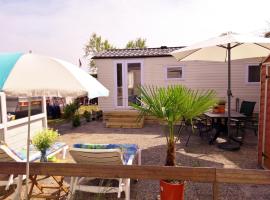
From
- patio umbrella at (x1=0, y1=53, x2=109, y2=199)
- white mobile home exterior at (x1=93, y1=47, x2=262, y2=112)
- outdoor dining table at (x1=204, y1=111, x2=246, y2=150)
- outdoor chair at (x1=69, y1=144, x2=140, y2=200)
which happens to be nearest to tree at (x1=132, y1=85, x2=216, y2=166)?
outdoor chair at (x1=69, y1=144, x2=140, y2=200)

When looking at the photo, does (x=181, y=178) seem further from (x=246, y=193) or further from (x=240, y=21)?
(x=240, y=21)

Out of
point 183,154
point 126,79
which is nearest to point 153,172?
point 183,154

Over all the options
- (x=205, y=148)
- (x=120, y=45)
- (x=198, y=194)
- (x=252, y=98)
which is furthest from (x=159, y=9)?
(x=120, y=45)

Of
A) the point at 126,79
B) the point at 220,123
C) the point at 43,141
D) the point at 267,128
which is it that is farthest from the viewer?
the point at 126,79

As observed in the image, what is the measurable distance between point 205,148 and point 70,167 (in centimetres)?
499

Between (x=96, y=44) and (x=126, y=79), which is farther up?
(x=96, y=44)

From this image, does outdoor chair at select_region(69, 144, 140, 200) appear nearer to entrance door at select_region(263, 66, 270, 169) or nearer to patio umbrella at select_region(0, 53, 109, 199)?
patio umbrella at select_region(0, 53, 109, 199)

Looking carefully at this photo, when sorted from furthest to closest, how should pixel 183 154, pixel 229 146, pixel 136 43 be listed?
pixel 136 43 < pixel 229 146 < pixel 183 154

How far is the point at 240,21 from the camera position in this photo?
34.9ft

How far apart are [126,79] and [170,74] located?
223cm

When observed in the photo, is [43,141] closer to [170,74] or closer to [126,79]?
[126,79]

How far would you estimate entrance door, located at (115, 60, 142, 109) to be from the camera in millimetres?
12289

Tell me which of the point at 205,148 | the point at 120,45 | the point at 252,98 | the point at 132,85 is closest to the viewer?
the point at 205,148

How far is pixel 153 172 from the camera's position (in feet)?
9.95
